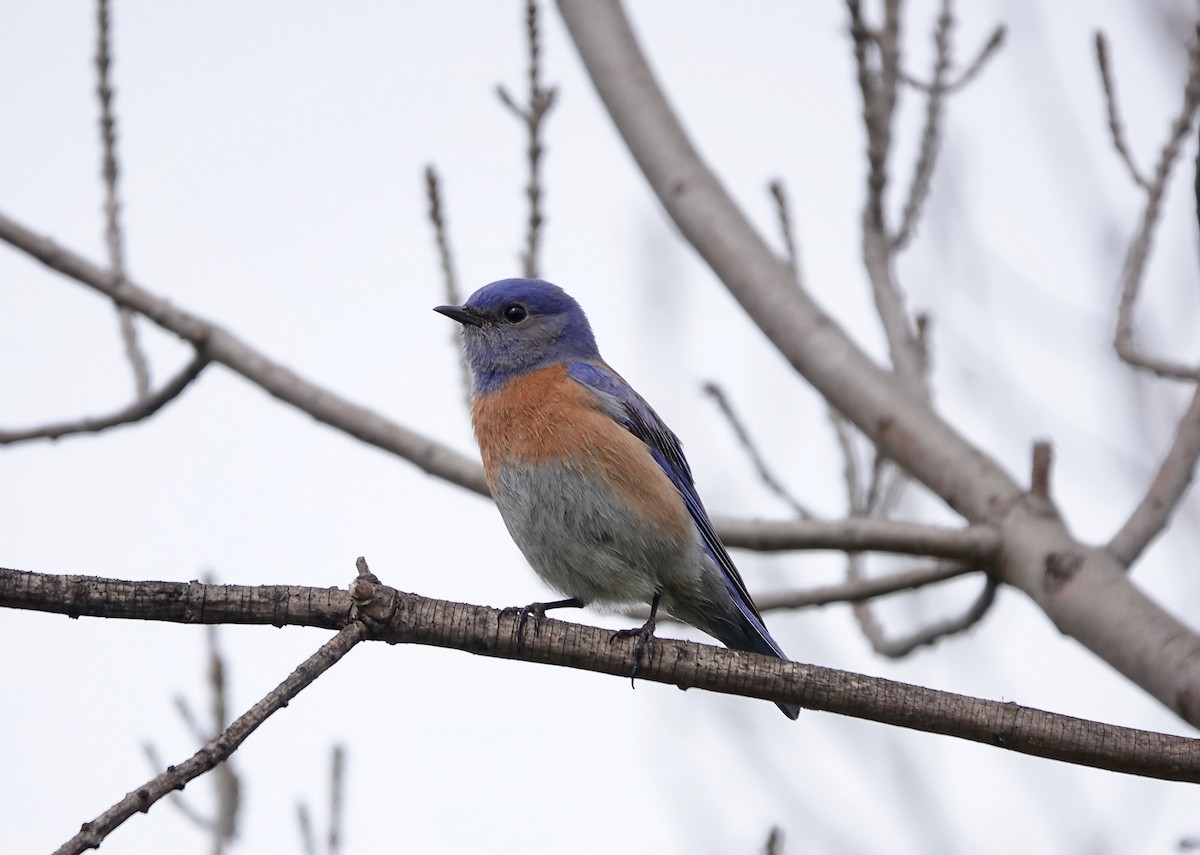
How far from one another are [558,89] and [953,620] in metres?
2.72

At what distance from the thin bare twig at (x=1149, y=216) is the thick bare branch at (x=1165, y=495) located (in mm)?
303

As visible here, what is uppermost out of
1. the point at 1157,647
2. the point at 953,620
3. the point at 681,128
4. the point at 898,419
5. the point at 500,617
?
the point at 681,128

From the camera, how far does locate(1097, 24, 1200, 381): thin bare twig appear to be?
16.4 ft

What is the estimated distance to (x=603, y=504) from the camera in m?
5.06

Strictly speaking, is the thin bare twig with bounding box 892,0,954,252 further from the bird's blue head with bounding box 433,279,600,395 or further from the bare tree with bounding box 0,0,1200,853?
the bird's blue head with bounding box 433,279,600,395

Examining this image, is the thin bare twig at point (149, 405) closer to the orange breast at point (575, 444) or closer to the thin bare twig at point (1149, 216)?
the orange breast at point (575, 444)

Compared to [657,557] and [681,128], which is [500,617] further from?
→ [681,128]

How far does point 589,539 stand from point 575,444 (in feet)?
1.24

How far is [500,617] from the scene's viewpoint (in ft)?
11.5

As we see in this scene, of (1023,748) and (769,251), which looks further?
(769,251)

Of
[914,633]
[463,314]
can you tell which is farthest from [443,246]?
[914,633]

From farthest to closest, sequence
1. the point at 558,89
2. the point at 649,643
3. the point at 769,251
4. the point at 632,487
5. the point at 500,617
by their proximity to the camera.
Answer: the point at 769,251, the point at 558,89, the point at 632,487, the point at 649,643, the point at 500,617

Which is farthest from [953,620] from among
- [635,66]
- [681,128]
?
[635,66]

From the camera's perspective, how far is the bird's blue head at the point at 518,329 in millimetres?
5969
